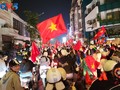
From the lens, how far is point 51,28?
12.5 meters

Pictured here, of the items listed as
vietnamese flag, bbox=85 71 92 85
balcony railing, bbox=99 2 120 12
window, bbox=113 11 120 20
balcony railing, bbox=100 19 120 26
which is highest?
balcony railing, bbox=99 2 120 12

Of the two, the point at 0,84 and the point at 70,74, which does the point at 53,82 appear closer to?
the point at 0,84

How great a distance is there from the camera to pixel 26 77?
32.0 feet

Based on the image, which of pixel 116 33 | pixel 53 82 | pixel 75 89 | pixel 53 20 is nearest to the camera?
pixel 53 82

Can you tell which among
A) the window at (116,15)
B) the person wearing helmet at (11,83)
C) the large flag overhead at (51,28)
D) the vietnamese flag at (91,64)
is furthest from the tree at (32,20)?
the person wearing helmet at (11,83)

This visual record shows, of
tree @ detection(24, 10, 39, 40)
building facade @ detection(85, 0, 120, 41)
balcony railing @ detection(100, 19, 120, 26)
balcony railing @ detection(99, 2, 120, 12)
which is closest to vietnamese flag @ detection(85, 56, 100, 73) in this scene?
building facade @ detection(85, 0, 120, 41)

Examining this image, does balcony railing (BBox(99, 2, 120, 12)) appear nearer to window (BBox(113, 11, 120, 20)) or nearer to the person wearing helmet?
window (BBox(113, 11, 120, 20))

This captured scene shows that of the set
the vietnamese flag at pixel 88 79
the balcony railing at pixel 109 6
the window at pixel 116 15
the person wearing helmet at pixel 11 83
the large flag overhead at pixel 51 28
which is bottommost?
the vietnamese flag at pixel 88 79

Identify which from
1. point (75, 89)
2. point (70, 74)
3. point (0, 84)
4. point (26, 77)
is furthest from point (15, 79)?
point (26, 77)

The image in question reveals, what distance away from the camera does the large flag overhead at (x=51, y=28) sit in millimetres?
12600

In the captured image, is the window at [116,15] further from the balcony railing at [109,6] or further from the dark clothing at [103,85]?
the dark clothing at [103,85]

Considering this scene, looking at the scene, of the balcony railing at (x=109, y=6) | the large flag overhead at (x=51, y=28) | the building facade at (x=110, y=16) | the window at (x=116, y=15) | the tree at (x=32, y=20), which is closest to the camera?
the large flag overhead at (x=51, y=28)

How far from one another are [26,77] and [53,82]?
4557 mm

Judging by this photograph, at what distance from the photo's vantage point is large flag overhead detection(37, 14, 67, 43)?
12600mm
